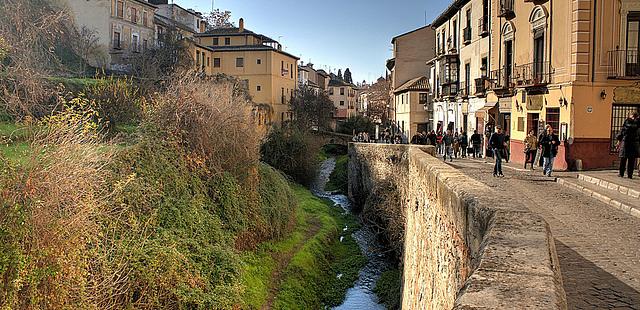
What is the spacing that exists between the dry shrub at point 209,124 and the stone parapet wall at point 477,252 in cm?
674

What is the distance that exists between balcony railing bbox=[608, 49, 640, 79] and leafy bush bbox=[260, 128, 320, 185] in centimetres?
1953

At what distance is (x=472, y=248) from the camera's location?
214 inches

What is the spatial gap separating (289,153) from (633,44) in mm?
Answer: 20365

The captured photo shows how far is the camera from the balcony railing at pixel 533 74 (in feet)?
62.5

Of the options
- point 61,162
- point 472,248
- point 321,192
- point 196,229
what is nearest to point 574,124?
point 196,229

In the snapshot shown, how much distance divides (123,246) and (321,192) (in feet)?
85.3

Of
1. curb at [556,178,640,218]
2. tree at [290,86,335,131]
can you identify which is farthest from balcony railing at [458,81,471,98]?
tree at [290,86,335,131]

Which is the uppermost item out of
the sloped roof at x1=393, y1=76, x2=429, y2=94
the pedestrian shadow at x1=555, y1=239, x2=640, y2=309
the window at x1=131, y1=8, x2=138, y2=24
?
the window at x1=131, y1=8, x2=138, y2=24

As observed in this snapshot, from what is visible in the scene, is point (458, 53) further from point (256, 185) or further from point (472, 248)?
point (472, 248)

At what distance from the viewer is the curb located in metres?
10.4

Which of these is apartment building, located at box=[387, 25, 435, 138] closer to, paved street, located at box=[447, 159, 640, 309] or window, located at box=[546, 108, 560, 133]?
window, located at box=[546, 108, 560, 133]

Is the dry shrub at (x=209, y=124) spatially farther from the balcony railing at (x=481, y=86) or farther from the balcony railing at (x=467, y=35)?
the balcony railing at (x=467, y=35)

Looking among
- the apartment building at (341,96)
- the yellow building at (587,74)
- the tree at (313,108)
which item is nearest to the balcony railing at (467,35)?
the yellow building at (587,74)

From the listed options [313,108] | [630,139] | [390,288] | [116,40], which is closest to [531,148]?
[630,139]
